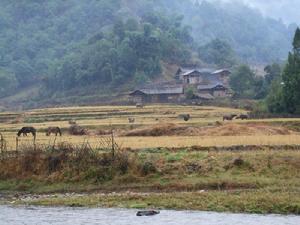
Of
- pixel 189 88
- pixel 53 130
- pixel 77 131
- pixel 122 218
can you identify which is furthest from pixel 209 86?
pixel 122 218

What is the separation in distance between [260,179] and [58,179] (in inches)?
355

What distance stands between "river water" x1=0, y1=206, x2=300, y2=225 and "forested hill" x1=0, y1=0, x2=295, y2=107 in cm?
7593

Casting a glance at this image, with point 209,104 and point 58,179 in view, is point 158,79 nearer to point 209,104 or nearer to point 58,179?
point 209,104

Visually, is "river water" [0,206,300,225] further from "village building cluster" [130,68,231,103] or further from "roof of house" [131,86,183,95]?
"roof of house" [131,86,183,95]

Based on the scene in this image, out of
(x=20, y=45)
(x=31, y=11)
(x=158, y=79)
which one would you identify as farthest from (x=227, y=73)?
(x=31, y=11)

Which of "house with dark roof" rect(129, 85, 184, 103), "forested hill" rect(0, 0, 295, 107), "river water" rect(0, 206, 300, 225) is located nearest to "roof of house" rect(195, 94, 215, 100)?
"house with dark roof" rect(129, 85, 184, 103)

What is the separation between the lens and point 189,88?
82750 millimetres

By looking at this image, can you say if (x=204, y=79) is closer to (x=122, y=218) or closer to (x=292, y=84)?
(x=292, y=84)

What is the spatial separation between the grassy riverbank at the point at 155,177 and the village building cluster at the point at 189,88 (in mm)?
52104

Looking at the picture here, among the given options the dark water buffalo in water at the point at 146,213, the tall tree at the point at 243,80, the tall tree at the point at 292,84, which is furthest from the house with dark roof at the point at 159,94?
the dark water buffalo in water at the point at 146,213

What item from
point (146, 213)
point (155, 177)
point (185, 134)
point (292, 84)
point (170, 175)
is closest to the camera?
point (146, 213)

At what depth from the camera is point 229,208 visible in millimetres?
19875

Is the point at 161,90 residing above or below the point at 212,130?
above

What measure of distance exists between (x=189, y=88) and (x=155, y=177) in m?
58.0
